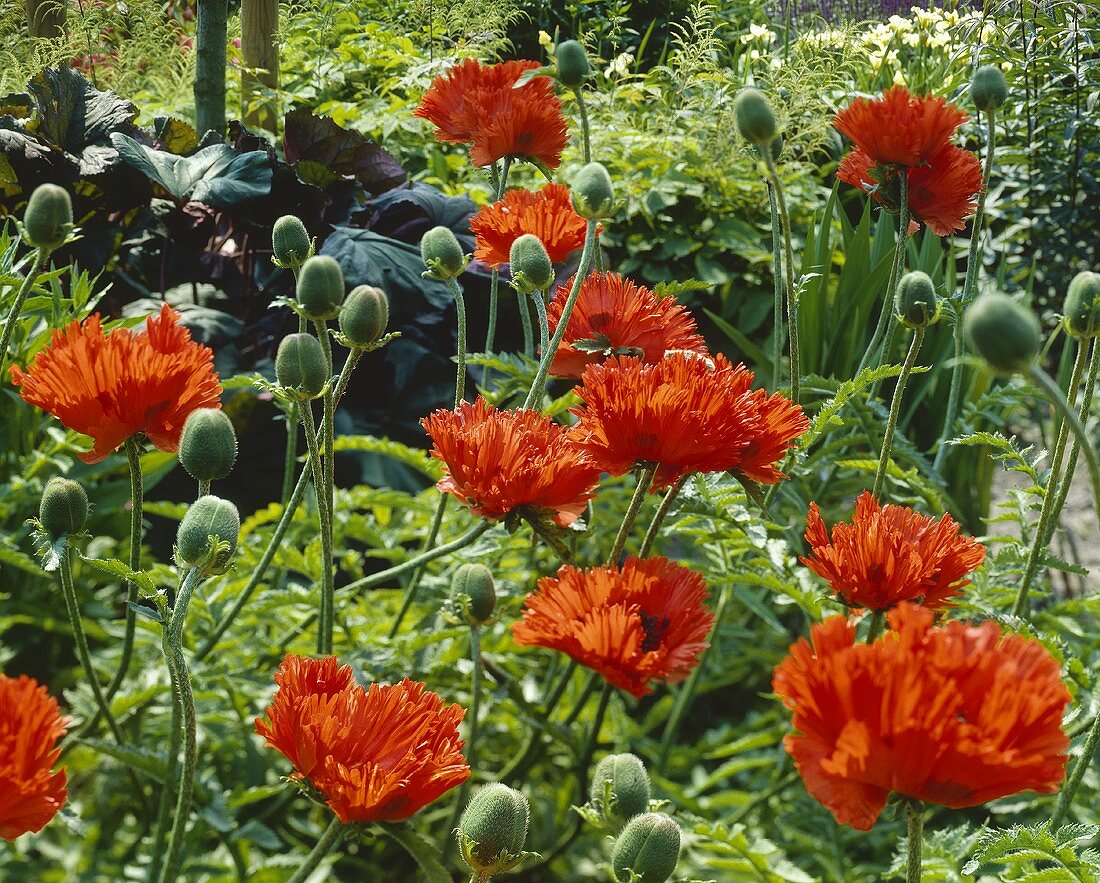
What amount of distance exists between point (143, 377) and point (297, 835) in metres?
0.99

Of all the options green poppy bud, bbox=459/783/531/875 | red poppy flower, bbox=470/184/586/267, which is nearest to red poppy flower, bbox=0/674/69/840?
green poppy bud, bbox=459/783/531/875

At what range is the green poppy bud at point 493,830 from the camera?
2.48ft

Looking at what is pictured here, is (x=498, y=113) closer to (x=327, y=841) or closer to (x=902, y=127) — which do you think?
(x=902, y=127)

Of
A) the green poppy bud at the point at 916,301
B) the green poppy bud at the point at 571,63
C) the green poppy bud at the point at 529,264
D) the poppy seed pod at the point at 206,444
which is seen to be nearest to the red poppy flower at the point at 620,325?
the green poppy bud at the point at 529,264

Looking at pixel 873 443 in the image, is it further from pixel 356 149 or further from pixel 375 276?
pixel 356 149

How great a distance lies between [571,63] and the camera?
1.41 m

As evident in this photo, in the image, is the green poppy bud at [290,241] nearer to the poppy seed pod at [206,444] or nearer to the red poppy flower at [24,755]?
the poppy seed pod at [206,444]

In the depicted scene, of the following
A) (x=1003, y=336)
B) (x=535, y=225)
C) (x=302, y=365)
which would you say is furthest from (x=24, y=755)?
(x=535, y=225)

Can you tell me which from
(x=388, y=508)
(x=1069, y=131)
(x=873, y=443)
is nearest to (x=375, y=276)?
(x=388, y=508)

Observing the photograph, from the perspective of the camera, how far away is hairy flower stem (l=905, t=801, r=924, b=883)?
651mm

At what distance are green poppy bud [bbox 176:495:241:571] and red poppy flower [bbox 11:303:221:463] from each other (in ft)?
0.60

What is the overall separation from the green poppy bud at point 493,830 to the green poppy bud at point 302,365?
429 millimetres

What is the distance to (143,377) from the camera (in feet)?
3.22

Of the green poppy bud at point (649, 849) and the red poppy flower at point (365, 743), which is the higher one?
the red poppy flower at point (365, 743)
